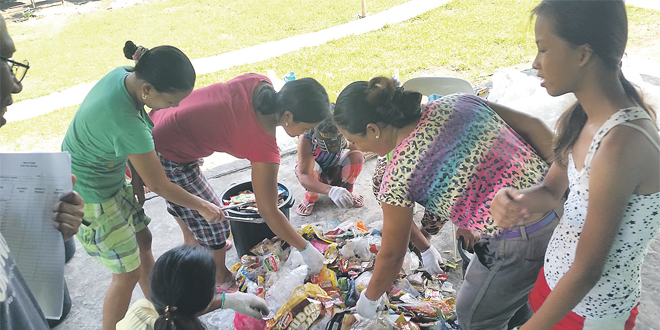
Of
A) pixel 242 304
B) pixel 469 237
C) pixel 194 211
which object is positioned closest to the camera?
pixel 242 304

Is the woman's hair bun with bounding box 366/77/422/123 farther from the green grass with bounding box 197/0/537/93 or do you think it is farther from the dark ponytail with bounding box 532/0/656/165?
the green grass with bounding box 197/0/537/93

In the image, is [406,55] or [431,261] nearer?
[431,261]

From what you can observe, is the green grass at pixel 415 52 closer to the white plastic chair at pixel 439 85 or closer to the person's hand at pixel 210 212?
the white plastic chair at pixel 439 85

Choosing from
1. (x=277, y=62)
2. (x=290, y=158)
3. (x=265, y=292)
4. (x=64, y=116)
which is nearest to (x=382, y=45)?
(x=277, y=62)

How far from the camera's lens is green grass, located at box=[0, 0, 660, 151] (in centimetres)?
580

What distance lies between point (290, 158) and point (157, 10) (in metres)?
8.93

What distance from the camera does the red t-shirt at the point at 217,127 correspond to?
7.21 feet

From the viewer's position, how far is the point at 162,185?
6.82 feet

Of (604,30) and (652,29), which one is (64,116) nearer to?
(604,30)

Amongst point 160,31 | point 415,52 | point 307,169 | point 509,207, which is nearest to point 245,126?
point 307,169

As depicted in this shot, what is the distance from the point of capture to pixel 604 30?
3.68 ft

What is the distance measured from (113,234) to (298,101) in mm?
1110

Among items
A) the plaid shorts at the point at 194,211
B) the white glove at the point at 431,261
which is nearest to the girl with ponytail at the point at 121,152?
the plaid shorts at the point at 194,211

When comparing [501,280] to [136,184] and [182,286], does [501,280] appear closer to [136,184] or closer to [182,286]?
[182,286]
